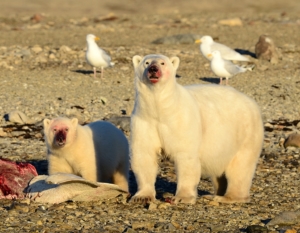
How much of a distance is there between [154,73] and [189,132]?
0.69 m

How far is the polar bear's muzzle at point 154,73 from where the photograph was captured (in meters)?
7.47

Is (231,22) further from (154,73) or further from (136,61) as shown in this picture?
(154,73)

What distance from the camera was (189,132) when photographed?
7.75 metres

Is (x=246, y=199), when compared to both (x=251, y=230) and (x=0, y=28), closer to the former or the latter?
(x=251, y=230)

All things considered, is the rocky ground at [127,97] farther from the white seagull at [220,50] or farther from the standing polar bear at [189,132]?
the white seagull at [220,50]

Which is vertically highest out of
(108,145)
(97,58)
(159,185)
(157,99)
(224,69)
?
(157,99)

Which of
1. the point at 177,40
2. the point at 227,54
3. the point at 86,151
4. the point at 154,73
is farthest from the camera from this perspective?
the point at 177,40

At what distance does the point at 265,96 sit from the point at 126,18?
20088 mm

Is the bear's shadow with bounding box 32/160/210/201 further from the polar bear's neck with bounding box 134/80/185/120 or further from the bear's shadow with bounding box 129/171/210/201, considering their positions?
the polar bear's neck with bounding box 134/80/185/120

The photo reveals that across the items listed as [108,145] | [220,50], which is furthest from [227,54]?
[108,145]

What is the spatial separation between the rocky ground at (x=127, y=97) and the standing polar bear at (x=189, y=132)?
0.87 ft

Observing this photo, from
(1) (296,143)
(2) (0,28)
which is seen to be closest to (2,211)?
(1) (296,143)

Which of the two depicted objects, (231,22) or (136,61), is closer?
(136,61)

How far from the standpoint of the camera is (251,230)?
708 cm
